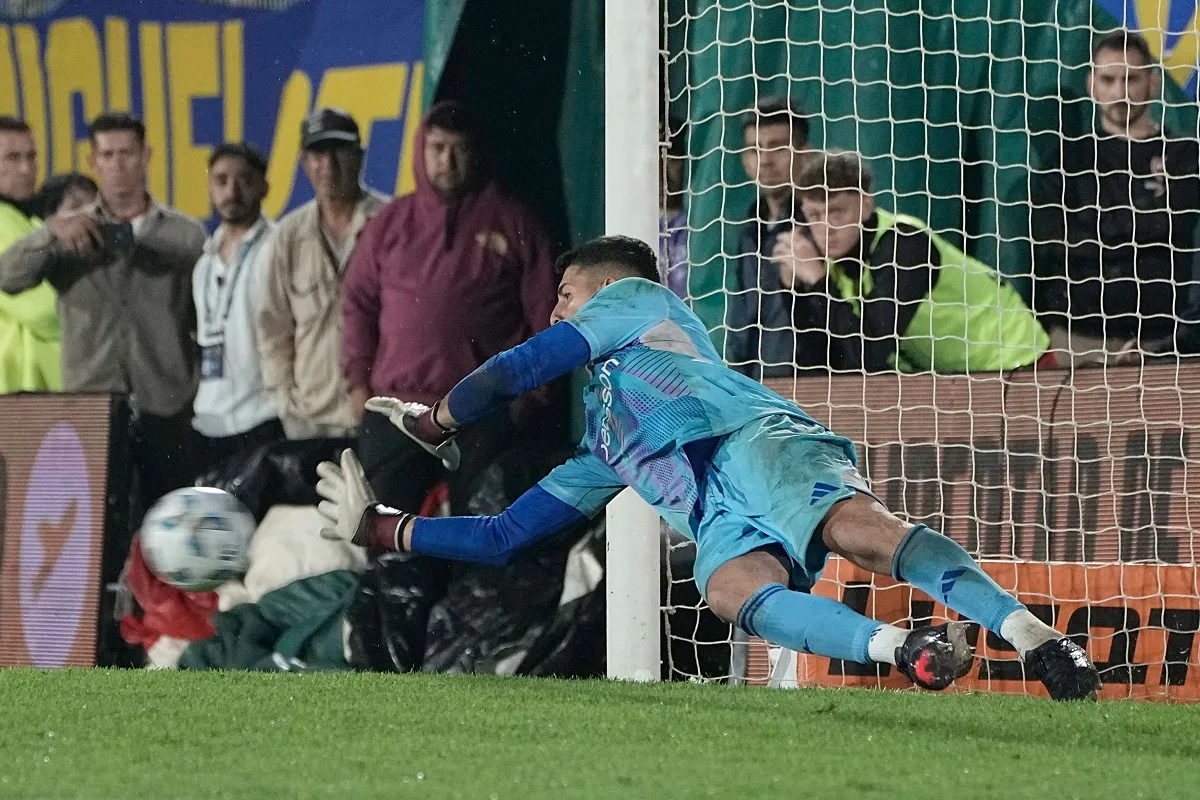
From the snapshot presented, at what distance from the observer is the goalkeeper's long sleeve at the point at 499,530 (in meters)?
4.90

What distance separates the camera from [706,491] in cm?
436

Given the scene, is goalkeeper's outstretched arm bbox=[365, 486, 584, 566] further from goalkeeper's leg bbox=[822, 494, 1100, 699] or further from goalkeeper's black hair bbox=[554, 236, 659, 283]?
goalkeeper's leg bbox=[822, 494, 1100, 699]

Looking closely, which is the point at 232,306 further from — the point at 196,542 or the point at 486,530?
the point at 486,530

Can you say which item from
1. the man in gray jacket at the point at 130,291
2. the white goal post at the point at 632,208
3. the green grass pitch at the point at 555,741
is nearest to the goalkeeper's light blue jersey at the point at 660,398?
the green grass pitch at the point at 555,741

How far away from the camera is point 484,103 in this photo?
6.24 meters

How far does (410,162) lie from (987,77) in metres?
2.18

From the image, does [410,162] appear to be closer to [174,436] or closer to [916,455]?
[174,436]

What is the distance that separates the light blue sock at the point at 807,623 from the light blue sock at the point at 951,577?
0.16 metres

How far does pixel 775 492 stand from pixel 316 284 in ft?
9.76

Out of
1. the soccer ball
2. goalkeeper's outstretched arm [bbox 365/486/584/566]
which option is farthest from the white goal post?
the soccer ball

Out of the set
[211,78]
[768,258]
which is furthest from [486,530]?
[211,78]

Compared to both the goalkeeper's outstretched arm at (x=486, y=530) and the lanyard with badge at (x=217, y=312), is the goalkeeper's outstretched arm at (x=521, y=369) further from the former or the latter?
the lanyard with badge at (x=217, y=312)

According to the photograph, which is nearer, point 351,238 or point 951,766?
point 951,766

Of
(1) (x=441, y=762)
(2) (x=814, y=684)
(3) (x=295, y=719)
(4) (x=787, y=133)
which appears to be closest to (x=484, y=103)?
(4) (x=787, y=133)
